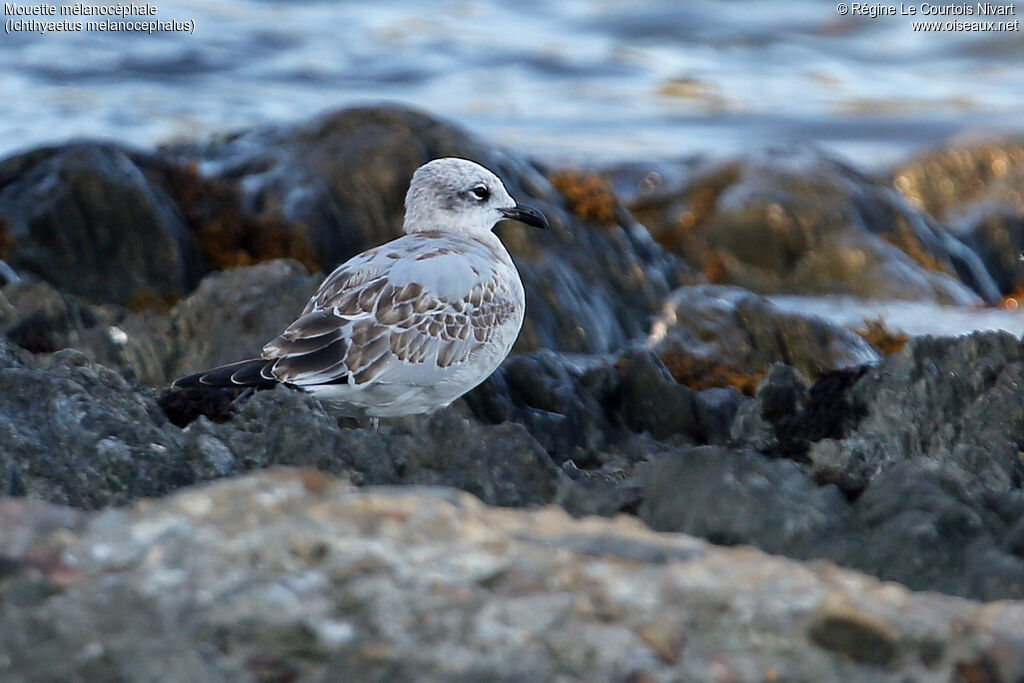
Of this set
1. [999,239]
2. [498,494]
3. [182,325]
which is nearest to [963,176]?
[999,239]

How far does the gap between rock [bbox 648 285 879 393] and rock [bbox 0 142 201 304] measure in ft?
13.1

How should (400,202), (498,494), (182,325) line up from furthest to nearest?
(400,202) → (182,325) → (498,494)

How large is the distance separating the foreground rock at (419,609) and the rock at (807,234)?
11575 mm

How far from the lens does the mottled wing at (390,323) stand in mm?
6379

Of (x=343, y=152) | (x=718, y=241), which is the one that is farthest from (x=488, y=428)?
(x=718, y=241)

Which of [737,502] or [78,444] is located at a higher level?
[737,502]

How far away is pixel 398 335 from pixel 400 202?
18.1 ft

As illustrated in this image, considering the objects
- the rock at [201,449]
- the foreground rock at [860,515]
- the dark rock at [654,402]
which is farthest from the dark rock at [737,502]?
the dark rock at [654,402]

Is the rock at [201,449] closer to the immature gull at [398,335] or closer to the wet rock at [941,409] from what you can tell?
the immature gull at [398,335]

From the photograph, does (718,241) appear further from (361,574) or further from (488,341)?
(361,574)

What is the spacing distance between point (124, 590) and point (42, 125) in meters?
15.8

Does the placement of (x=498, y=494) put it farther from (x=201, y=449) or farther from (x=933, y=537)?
(x=933, y=537)

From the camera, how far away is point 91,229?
36.2ft

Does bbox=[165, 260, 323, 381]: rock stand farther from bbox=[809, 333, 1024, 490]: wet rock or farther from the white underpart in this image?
bbox=[809, 333, 1024, 490]: wet rock
